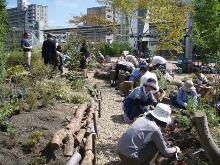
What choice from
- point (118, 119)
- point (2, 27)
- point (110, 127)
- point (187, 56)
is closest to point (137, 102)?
A: point (110, 127)

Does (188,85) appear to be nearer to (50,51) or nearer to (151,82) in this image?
(151,82)

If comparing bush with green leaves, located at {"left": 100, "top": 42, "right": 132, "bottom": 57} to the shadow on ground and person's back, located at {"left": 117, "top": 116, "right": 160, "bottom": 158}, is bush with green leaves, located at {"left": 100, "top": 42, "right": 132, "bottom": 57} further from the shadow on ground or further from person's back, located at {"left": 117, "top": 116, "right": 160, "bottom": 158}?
person's back, located at {"left": 117, "top": 116, "right": 160, "bottom": 158}

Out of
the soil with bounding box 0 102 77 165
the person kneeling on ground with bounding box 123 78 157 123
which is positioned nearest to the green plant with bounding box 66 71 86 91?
the soil with bounding box 0 102 77 165

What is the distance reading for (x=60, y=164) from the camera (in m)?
6.34

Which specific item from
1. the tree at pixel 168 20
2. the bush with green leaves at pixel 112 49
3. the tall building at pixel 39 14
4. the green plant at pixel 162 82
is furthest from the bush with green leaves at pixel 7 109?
the tall building at pixel 39 14

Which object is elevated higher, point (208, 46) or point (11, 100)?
point (208, 46)

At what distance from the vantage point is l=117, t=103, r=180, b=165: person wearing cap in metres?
6.39

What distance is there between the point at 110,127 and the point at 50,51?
6.35m

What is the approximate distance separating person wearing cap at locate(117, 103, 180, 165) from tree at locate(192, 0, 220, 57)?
94.1 inches

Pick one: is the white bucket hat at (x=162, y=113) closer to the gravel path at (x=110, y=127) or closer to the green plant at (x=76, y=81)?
the gravel path at (x=110, y=127)

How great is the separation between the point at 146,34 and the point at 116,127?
79.6 feet

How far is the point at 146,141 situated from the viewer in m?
6.44

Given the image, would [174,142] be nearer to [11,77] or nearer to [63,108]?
[63,108]

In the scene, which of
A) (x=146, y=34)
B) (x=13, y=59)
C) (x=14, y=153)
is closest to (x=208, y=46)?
(x=14, y=153)
